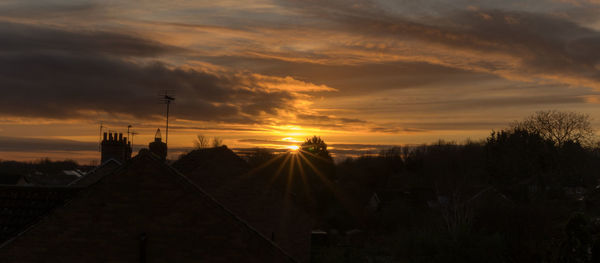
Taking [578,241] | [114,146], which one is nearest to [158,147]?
[114,146]

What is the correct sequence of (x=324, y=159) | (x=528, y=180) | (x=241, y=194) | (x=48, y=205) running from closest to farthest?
(x=48, y=205) → (x=241, y=194) → (x=528, y=180) → (x=324, y=159)

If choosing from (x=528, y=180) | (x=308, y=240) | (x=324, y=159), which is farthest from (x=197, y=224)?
(x=324, y=159)

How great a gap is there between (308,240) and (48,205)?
1353cm

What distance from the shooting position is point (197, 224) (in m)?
11.9

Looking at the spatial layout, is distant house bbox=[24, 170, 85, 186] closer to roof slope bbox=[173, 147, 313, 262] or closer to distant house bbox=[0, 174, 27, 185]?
distant house bbox=[0, 174, 27, 185]

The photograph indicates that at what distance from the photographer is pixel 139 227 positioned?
39.4 ft

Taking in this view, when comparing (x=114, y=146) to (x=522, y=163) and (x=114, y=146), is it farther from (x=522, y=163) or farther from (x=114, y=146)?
(x=522, y=163)

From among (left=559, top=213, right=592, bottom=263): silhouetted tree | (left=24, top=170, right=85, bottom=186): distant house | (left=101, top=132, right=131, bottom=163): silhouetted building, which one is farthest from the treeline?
(left=24, top=170, right=85, bottom=186): distant house

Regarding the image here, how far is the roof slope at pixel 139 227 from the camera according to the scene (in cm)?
1193

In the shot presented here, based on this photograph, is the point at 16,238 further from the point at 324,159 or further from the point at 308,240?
the point at 324,159

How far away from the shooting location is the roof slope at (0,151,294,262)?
11.9 metres

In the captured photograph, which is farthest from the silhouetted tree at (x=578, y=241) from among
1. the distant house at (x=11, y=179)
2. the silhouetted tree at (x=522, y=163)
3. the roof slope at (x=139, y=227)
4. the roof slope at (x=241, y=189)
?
the distant house at (x=11, y=179)

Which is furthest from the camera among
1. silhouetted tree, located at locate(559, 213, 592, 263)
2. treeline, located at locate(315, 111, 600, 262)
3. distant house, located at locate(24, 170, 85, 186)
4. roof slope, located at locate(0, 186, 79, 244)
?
distant house, located at locate(24, 170, 85, 186)

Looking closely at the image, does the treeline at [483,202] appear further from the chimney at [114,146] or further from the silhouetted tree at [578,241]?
the chimney at [114,146]
